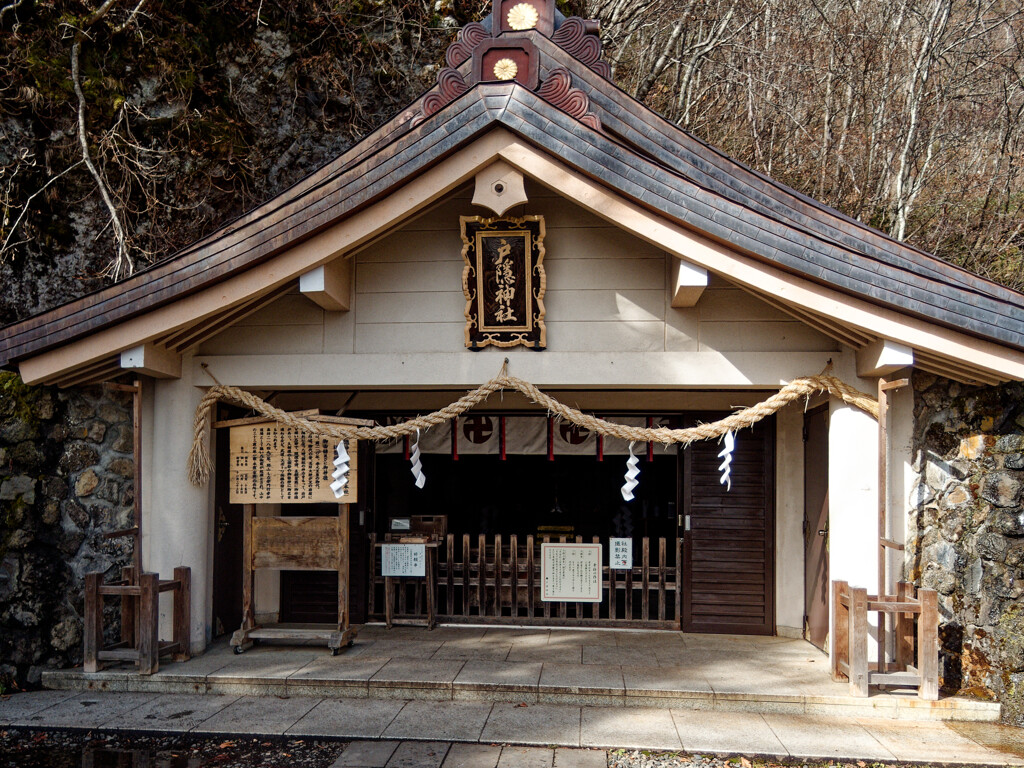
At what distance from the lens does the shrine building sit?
585 centimetres

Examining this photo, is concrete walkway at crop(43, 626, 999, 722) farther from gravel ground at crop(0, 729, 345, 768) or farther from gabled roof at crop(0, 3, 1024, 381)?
gabled roof at crop(0, 3, 1024, 381)

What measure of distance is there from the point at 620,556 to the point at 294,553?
11.7ft

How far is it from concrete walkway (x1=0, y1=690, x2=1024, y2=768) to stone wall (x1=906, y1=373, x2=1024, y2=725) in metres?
0.50

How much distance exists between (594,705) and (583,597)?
7.77ft

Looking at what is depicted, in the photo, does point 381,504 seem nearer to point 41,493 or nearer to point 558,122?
point 41,493

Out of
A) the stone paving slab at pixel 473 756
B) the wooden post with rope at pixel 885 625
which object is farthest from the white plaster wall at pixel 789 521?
the stone paving slab at pixel 473 756

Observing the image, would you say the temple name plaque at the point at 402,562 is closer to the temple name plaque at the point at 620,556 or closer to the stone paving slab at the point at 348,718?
the temple name plaque at the point at 620,556

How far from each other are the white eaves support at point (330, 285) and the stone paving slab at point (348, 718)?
11.0 feet

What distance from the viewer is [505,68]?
6883mm

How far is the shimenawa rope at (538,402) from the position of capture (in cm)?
637

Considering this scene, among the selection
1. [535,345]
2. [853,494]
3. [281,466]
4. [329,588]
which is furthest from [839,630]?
[329,588]

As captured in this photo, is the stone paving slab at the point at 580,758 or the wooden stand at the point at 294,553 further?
the wooden stand at the point at 294,553

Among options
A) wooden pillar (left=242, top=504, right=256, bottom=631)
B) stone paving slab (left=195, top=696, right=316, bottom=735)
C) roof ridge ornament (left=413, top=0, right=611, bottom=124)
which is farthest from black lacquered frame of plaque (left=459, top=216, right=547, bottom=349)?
stone paving slab (left=195, top=696, right=316, bottom=735)

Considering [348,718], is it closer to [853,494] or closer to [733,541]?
[853,494]
